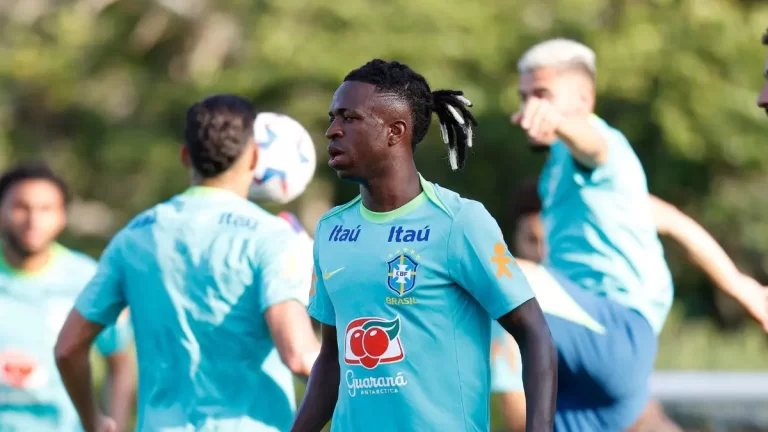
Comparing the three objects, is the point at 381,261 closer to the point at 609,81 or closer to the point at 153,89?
the point at 609,81

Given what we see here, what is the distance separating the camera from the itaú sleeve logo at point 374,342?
12.4 feet

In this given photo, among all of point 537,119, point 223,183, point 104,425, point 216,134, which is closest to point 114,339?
point 104,425

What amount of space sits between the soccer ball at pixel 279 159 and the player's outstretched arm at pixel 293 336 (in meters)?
1.03

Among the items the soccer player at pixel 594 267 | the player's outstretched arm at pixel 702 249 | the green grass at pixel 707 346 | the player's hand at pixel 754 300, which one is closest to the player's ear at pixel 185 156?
the soccer player at pixel 594 267

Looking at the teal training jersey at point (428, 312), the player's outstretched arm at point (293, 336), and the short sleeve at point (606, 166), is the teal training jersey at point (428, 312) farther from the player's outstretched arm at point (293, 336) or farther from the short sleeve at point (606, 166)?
the short sleeve at point (606, 166)

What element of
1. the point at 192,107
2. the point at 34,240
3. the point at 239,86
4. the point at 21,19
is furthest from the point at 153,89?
the point at 192,107

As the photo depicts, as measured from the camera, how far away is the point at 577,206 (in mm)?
5762

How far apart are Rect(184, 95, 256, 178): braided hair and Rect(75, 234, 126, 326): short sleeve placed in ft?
1.40

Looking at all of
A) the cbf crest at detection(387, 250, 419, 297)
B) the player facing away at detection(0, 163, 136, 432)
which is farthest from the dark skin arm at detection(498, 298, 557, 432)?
the player facing away at detection(0, 163, 136, 432)

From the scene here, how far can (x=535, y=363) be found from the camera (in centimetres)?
368

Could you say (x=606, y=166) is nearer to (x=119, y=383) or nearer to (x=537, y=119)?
(x=537, y=119)

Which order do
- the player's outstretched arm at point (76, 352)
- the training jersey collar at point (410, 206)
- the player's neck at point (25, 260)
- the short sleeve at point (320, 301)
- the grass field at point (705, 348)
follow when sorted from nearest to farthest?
the training jersey collar at point (410, 206)
the short sleeve at point (320, 301)
the player's outstretched arm at point (76, 352)
the player's neck at point (25, 260)
the grass field at point (705, 348)

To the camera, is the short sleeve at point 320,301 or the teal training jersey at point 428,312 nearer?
the teal training jersey at point 428,312

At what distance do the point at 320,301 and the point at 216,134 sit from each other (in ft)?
3.98
